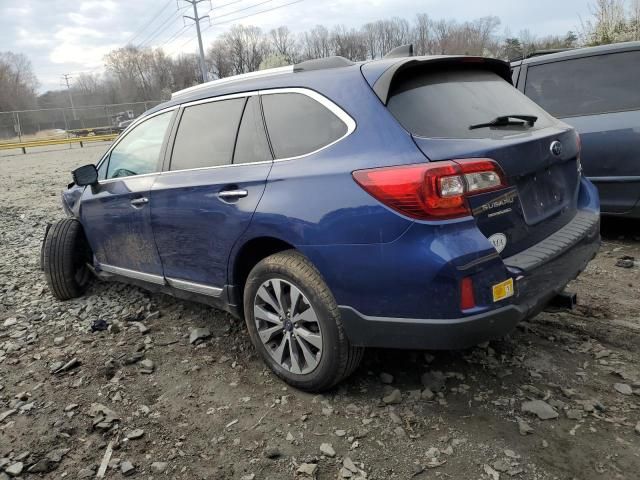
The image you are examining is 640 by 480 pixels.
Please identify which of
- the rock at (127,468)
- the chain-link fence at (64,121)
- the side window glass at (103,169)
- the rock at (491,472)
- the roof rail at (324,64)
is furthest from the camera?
the chain-link fence at (64,121)

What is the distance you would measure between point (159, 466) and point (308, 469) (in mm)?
729

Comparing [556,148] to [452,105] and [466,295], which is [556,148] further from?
[466,295]

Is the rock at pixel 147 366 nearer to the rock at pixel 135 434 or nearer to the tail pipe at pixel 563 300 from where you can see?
the rock at pixel 135 434

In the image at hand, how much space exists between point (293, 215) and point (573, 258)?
5.10 feet

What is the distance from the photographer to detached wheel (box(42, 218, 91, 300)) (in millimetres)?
4602

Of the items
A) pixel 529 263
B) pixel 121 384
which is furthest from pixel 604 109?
pixel 121 384

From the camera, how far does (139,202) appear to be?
3.74 meters

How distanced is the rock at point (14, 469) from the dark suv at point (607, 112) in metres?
5.05

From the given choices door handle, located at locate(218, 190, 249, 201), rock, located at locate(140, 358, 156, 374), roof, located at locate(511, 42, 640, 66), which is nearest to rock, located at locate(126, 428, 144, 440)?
rock, located at locate(140, 358, 156, 374)

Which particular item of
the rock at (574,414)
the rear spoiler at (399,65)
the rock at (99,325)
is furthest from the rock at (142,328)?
the rock at (574,414)

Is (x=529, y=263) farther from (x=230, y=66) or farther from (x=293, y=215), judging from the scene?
(x=230, y=66)

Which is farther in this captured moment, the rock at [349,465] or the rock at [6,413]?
the rock at [6,413]

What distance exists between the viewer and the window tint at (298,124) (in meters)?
2.67

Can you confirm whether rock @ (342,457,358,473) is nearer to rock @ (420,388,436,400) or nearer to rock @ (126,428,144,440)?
rock @ (420,388,436,400)
